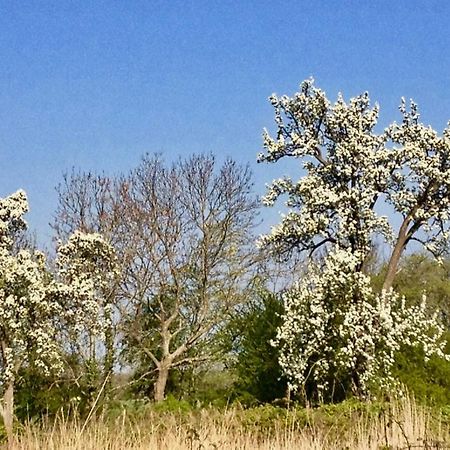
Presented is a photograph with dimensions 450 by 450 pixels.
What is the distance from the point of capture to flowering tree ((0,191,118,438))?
13758 mm

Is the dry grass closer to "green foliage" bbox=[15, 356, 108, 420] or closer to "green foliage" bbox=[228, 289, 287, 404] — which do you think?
"green foliage" bbox=[15, 356, 108, 420]

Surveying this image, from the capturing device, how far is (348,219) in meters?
15.5

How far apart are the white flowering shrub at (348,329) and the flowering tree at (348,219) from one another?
0.02 metres

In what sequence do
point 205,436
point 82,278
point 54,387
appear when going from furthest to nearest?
point 54,387, point 82,278, point 205,436

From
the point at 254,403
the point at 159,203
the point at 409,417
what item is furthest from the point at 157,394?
the point at 409,417

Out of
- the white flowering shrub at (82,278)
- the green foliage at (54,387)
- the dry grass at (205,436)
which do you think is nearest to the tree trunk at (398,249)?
the white flowering shrub at (82,278)

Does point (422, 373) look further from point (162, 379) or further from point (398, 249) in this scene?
point (162, 379)

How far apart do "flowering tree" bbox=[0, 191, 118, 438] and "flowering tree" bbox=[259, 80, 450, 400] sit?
4.31 metres

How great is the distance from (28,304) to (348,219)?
671cm

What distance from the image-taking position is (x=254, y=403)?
Answer: 54.2ft

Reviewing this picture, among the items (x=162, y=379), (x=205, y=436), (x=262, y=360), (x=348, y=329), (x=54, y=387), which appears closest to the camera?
(x=205, y=436)

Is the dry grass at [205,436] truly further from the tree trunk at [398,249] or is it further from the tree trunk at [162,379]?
the tree trunk at [162,379]

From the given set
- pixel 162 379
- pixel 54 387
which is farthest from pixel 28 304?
pixel 162 379

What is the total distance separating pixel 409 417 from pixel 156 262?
17.5 m
